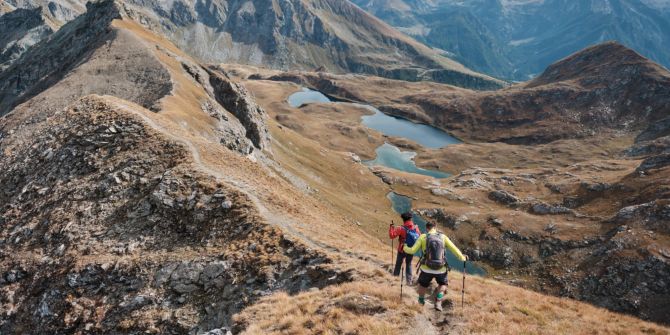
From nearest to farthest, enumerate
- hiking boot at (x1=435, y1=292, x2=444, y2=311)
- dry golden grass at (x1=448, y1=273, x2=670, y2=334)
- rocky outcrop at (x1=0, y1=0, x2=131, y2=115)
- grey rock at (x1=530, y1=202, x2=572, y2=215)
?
dry golden grass at (x1=448, y1=273, x2=670, y2=334), hiking boot at (x1=435, y1=292, x2=444, y2=311), rocky outcrop at (x1=0, y1=0, x2=131, y2=115), grey rock at (x1=530, y1=202, x2=572, y2=215)

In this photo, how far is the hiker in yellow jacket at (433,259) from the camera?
57.9ft

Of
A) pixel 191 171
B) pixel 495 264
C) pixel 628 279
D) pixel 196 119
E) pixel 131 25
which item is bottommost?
pixel 495 264

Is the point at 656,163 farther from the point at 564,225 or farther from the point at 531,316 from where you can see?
the point at 531,316

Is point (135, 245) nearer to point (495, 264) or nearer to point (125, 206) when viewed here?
point (125, 206)

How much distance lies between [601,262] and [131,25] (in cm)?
13444

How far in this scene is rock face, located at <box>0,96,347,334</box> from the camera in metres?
22.8

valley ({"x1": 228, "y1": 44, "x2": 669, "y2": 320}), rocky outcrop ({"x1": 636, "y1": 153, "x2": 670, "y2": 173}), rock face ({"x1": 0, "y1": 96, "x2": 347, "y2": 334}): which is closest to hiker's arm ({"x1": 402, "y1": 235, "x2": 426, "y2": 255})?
rock face ({"x1": 0, "y1": 96, "x2": 347, "y2": 334})

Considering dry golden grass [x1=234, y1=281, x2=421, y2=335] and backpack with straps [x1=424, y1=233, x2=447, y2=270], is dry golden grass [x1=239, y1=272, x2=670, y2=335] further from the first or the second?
backpack with straps [x1=424, y1=233, x2=447, y2=270]

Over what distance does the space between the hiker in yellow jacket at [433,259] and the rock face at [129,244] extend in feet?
17.4

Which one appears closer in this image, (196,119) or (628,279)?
(196,119)

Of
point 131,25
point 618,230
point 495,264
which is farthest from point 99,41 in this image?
point 618,230

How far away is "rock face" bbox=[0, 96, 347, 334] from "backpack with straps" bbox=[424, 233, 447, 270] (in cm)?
586

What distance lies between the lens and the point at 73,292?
24422 mm

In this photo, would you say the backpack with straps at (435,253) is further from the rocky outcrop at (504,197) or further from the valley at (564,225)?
the rocky outcrop at (504,197)
